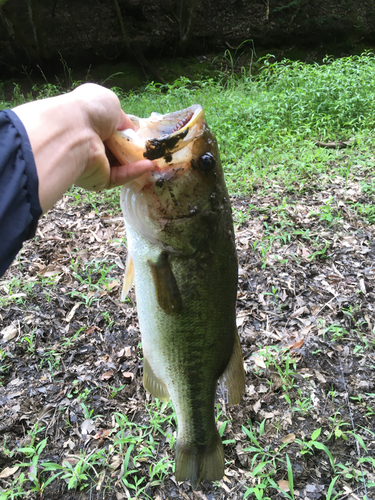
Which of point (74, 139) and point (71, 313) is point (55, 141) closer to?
point (74, 139)

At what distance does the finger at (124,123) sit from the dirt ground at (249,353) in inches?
80.5

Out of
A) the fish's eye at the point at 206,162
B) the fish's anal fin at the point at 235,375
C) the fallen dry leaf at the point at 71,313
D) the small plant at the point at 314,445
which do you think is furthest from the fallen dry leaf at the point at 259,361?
the fish's eye at the point at 206,162

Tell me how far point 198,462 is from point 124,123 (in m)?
1.81

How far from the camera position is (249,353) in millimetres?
2928

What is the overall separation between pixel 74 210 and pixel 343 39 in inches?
520

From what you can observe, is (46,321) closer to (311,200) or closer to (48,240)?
(48,240)


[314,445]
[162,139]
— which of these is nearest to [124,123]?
[162,139]

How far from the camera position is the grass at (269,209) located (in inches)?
90.6

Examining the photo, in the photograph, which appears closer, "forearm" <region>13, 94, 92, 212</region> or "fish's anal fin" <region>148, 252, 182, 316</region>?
"forearm" <region>13, 94, 92, 212</region>

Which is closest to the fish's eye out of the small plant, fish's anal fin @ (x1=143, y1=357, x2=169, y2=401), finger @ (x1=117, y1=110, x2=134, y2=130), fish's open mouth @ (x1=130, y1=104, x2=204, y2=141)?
fish's open mouth @ (x1=130, y1=104, x2=204, y2=141)

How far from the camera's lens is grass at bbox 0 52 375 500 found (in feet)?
7.55

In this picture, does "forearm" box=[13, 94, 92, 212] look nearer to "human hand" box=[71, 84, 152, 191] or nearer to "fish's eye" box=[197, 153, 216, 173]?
"human hand" box=[71, 84, 152, 191]

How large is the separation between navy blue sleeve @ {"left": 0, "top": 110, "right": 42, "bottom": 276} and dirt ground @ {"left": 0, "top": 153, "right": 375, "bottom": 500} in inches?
77.9

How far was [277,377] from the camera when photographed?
2744mm
